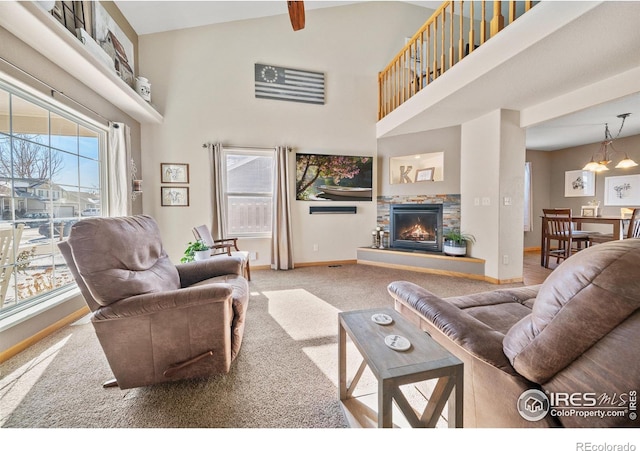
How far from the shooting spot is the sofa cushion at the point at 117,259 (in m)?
1.31

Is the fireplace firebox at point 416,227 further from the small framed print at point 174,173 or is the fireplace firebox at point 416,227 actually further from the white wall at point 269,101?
the small framed print at point 174,173

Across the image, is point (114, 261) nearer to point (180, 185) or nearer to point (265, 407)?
point (265, 407)

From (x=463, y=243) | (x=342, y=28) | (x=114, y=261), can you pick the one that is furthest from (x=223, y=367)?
(x=342, y=28)

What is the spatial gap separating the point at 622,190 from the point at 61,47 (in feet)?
27.0

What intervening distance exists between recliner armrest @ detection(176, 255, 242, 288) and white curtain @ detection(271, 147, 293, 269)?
1.89 meters

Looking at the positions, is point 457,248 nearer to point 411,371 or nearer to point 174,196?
point 411,371

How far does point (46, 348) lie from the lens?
6.22ft

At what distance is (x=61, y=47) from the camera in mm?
2014

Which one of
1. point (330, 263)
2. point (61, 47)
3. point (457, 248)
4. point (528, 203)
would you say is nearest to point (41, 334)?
point (61, 47)

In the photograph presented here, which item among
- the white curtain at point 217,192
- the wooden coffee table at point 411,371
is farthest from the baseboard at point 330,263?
the wooden coffee table at point 411,371

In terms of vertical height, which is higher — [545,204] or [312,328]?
[545,204]

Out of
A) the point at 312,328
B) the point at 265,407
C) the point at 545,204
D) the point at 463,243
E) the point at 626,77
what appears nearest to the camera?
the point at 265,407

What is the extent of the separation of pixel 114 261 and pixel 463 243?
4129mm

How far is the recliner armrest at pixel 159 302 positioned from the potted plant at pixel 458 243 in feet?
11.7
